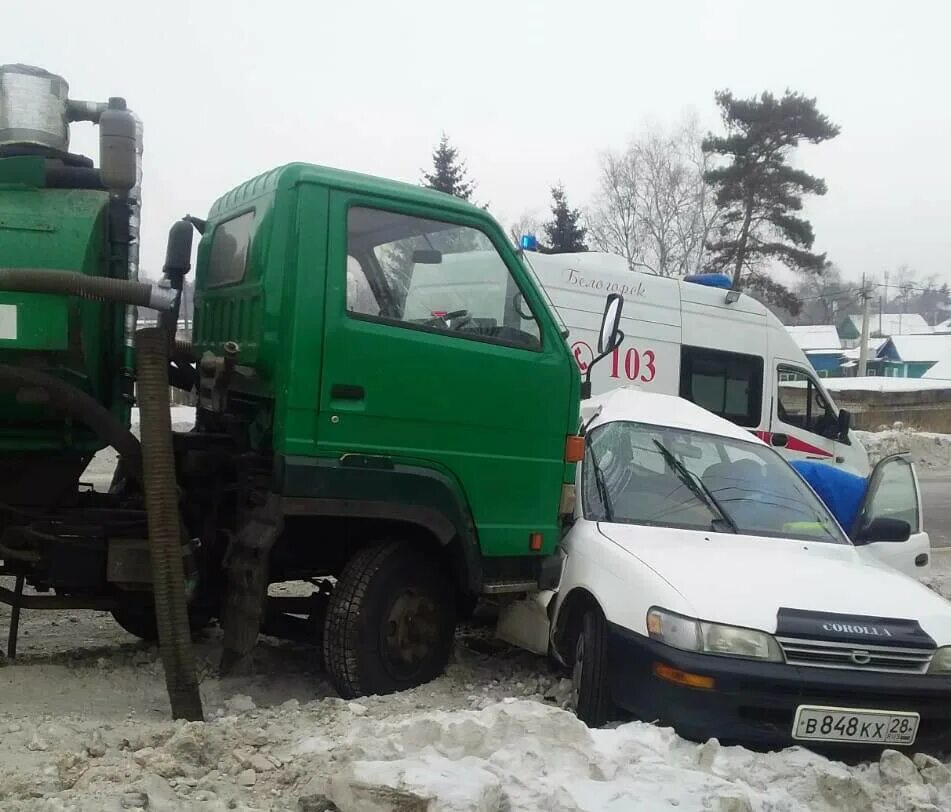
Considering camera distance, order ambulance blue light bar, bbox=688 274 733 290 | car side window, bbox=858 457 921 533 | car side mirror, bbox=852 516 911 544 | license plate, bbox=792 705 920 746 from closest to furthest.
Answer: license plate, bbox=792 705 920 746
car side mirror, bbox=852 516 911 544
car side window, bbox=858 457 921 533
ambulance blue light bar, bbox=688 274 733 290

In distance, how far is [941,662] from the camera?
4062mm

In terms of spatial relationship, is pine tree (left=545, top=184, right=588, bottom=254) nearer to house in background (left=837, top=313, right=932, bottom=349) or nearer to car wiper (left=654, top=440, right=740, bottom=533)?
car wiper (left=654, top=440, right=740, bottom=533)

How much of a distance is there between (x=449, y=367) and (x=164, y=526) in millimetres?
1503

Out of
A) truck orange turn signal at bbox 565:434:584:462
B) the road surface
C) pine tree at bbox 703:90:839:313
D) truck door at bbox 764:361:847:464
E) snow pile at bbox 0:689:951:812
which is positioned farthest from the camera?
pine tree at bbox 703:90:839:313

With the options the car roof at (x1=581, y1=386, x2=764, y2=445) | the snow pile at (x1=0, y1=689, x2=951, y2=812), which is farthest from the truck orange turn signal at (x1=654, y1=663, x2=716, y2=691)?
the car roof at (x1=581, y1=386, x2=764, y2=445)

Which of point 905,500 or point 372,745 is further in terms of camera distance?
point 905,500

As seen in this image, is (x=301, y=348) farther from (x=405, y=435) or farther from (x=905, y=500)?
(x=905, y=500)

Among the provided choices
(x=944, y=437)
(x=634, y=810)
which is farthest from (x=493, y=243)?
(x=944, y=437)

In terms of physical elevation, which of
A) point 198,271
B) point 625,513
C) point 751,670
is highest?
point 198,271

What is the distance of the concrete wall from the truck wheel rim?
23893mm

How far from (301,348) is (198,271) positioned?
1.58 meters

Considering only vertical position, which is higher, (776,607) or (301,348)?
(301,348)

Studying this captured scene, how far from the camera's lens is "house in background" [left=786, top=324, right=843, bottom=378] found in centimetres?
5925

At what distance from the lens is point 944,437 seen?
80.0ft
